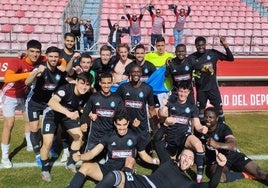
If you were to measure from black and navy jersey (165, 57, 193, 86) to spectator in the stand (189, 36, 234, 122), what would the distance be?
319 mm

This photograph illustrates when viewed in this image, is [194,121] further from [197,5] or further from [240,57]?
[197,5]

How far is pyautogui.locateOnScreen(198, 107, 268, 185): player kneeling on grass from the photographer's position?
620cm

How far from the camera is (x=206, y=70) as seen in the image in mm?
8227

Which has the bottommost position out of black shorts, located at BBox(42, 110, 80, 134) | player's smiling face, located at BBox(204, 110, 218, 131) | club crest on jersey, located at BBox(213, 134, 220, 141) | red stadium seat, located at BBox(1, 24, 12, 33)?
club crest on jersey, located at BBox(213, 134, 220, 141)

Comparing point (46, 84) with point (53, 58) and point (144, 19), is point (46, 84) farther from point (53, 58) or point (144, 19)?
point (144, 19)

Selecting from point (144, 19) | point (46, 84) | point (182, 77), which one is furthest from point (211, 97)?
point (144, 19)

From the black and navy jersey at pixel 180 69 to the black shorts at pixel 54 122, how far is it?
2520mm

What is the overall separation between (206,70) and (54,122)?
3.72m

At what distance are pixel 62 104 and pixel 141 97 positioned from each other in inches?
60.4

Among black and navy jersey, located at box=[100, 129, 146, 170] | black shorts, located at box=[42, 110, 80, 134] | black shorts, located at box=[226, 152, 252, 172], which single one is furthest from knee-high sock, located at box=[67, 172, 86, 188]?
black shorts, located at box=[226, 152, 252, 172]

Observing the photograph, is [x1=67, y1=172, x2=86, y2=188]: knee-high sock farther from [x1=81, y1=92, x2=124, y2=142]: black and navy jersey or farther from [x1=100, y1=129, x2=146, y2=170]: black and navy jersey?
[x1=81, y1=92, x2=124, y2=142]: black and navy jersey

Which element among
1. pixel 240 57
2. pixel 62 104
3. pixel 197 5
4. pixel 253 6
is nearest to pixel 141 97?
pixel 62 104

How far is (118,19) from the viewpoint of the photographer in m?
17.0

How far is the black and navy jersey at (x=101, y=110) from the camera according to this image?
6.51 meters
